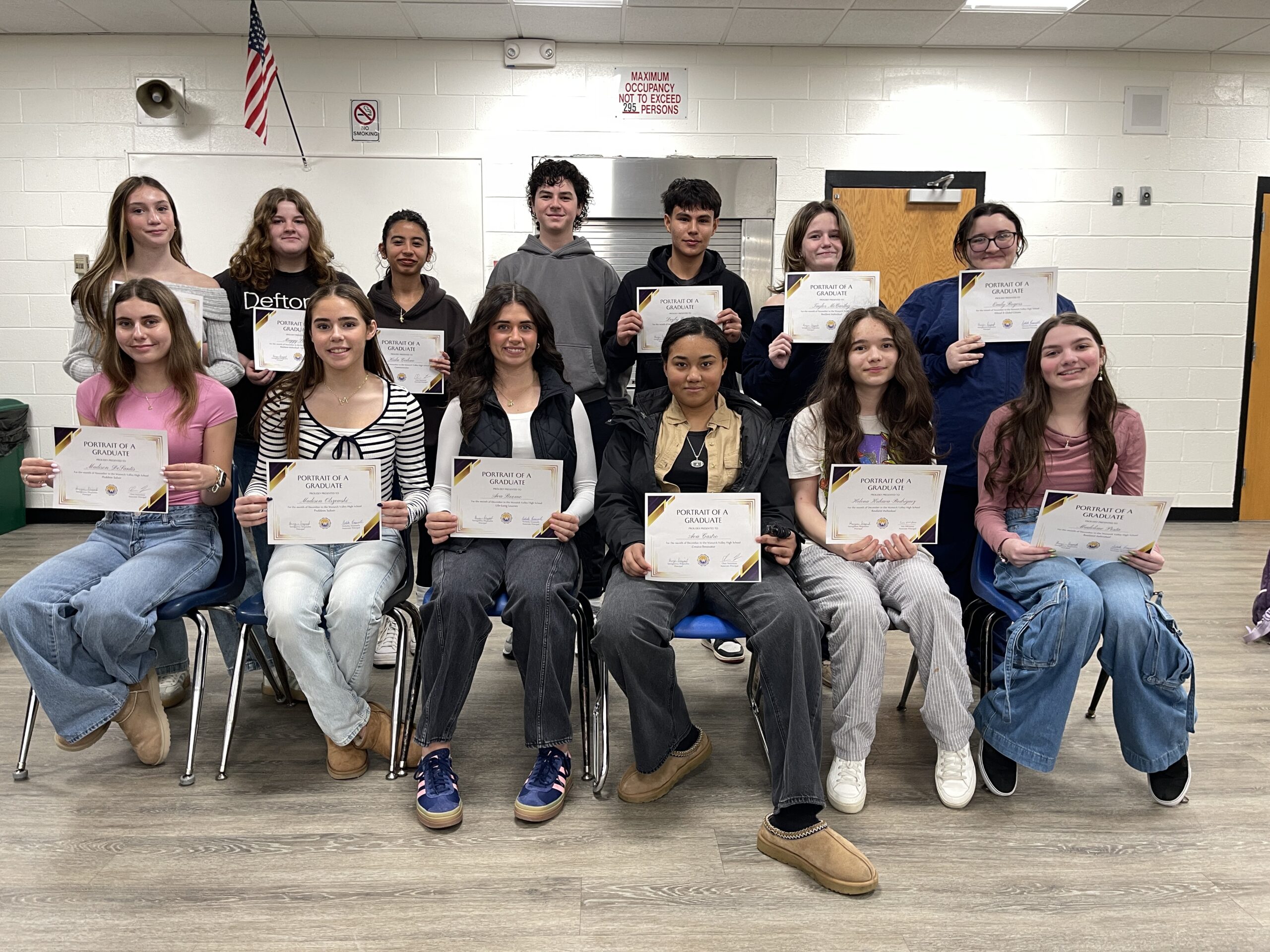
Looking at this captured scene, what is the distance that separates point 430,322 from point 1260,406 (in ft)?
19.4

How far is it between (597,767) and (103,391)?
5.97ft

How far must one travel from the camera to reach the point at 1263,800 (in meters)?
2.23

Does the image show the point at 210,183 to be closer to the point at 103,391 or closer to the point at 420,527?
the point at 103,391

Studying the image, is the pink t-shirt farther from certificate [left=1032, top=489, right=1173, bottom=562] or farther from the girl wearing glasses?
certificate [left=1032, top=489, right=1173, bottom=562]

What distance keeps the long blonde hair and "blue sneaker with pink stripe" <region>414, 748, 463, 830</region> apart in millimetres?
1896

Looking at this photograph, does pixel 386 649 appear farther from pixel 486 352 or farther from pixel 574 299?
pixel 574 299

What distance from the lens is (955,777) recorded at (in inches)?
86.6

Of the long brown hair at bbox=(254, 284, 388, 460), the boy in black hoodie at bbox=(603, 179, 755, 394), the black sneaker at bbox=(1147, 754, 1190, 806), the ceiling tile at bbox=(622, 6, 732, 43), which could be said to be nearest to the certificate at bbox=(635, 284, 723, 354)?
the boy in black hoodie at bbox=(603, 179, 755, 394)

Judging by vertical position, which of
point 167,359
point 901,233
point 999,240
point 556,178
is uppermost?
point 901,233

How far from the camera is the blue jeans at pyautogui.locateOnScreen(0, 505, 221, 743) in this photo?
7.07ft

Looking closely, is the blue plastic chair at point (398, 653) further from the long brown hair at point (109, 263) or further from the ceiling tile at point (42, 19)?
the ceiling tile at point (42, 19)

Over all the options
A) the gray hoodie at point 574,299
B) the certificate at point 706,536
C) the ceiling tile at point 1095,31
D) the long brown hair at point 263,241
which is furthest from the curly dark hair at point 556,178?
the ceiling tile at point 1095,31

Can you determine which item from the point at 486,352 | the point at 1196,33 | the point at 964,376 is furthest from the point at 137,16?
the point at 1196,33

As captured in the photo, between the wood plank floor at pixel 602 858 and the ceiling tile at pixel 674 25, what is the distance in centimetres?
413
